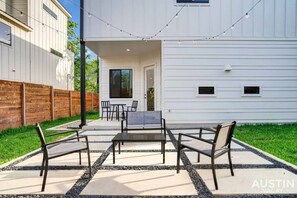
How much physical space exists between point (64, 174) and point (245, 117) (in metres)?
6.51

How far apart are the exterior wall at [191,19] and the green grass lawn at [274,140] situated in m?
3.43

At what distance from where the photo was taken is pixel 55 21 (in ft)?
47.1

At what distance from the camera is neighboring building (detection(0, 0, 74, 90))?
8.98 metres

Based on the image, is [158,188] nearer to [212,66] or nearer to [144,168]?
[144,168]

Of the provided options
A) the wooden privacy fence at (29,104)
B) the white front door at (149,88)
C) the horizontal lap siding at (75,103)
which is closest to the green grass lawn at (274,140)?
the white front door at (149,88)

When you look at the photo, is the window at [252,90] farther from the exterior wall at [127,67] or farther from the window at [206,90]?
the exterior wall at [127,67]

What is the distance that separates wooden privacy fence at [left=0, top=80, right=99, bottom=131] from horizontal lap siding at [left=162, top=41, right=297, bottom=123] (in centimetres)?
499

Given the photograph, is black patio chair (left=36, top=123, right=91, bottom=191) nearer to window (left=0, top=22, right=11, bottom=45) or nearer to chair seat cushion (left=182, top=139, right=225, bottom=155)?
chair seat cushion (left=182, top=139, right=225, bottom=155)

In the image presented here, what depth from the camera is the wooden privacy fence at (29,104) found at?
22.1ft

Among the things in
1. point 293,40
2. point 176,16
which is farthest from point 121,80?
point 293,40

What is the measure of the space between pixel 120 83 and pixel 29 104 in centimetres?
391

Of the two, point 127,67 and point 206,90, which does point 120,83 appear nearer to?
point 127,67

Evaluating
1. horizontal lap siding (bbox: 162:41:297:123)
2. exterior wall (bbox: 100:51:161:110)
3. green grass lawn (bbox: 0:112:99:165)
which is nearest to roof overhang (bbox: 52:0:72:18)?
exterior wall (bbox: 100:51:161:110)

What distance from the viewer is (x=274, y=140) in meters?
5.22
